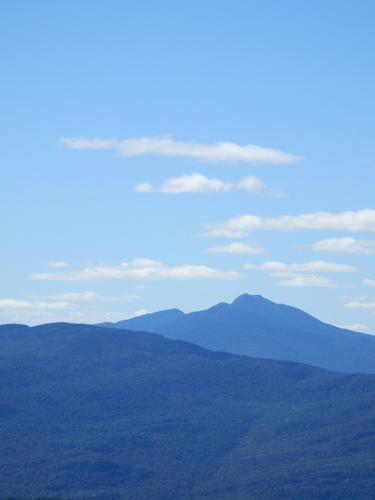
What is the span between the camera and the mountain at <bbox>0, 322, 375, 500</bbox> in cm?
9369

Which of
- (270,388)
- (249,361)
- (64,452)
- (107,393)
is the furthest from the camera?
(249,361)

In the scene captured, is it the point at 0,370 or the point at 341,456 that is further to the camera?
the point at 0,370

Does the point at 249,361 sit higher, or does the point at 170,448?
the point at 249,361

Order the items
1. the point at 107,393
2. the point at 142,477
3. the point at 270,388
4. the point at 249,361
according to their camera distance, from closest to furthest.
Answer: the point at 142,477, the point at 107,393, the point at 270,388, the point at 249,361

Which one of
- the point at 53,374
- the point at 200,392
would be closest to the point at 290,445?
the point at 200,392

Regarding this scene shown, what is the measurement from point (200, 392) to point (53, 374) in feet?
63.9

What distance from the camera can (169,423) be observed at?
4705 inches

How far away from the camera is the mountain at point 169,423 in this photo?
307ft

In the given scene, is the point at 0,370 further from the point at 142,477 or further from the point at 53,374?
the point at 142,477

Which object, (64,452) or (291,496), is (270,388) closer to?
(64,452)

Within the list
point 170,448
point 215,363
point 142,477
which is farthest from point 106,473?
point 215,363

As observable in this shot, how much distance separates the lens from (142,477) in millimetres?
99500

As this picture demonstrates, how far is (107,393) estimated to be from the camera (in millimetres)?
131250

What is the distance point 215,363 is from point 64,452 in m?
46.6
